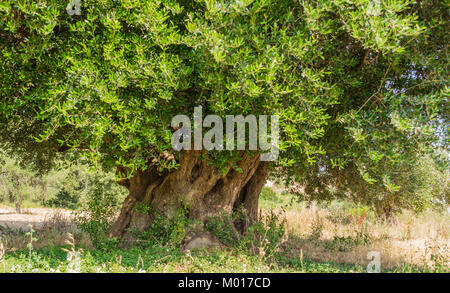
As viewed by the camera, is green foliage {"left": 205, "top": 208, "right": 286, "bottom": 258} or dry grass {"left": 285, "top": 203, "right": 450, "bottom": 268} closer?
green foliage {"left": 205, "top": 208, "right": 286, "bottom": 258}

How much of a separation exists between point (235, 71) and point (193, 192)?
12.7 feet

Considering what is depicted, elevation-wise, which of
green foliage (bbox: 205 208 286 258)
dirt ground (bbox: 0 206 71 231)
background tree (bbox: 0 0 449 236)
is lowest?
dirt ground (bbox: 0 206 71 231)

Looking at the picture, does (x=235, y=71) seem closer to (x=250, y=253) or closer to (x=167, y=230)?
(x=250, y=253)

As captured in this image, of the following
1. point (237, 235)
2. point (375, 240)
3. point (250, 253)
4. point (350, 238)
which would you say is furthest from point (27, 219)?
point (375, 240)

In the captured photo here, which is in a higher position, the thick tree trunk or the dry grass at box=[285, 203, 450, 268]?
the thick tree trunk

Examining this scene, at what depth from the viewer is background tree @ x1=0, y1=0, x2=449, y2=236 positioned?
5418 millimetres

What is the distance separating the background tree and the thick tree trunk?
1.19 metres

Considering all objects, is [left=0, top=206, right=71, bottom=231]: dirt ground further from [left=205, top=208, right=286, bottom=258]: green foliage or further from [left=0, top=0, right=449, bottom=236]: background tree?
[left=0, top=0, right=449, bottom=236]: background tree

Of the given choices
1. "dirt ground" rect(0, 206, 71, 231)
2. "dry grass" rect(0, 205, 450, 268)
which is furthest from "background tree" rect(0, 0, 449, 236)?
"dirt ground" rect(0, 206, 71, 231)
